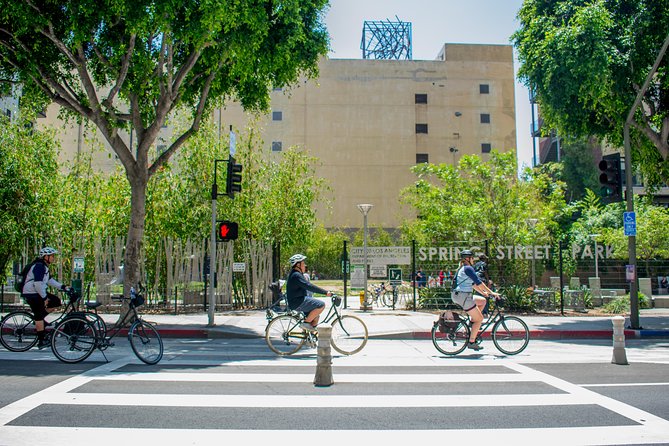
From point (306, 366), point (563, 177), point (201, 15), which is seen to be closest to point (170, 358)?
point (306, 366)

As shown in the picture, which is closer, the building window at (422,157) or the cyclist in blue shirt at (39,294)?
the cyclist in blue shirt at (39,294)

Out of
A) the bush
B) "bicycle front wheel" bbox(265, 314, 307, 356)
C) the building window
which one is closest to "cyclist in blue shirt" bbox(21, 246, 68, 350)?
"bicycle front wheel" bbox(265, 314, 307, 356)

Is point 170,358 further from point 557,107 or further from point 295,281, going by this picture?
point 557,107

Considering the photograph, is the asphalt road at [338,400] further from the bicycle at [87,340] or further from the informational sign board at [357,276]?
the informational sign board at [357,276]

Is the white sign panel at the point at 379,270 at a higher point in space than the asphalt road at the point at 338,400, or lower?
higher

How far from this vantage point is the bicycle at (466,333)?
10.7 m

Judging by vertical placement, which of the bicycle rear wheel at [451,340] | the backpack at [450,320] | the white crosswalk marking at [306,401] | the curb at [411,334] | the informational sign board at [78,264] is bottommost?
the curb at [411,334]

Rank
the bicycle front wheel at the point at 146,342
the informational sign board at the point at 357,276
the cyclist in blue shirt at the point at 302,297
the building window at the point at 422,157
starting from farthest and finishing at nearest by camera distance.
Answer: the building window at the point at 422,157
the informational sign board at the point at 357,276
the cyclist in blue shirt at the point at 302,297
the bicycle front wheel at the point at 146,342

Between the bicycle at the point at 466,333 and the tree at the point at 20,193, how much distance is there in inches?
600

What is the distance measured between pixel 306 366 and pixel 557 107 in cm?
1180

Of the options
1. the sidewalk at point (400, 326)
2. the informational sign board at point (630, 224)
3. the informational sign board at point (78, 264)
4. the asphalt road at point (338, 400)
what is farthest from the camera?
the informational sign board at point (78, 264)

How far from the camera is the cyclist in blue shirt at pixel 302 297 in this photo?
10.1 metres

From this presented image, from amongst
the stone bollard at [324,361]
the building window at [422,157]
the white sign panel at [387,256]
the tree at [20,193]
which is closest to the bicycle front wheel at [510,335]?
the stone bollard at [324,361]

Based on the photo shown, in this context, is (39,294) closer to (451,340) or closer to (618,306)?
(451,340)
